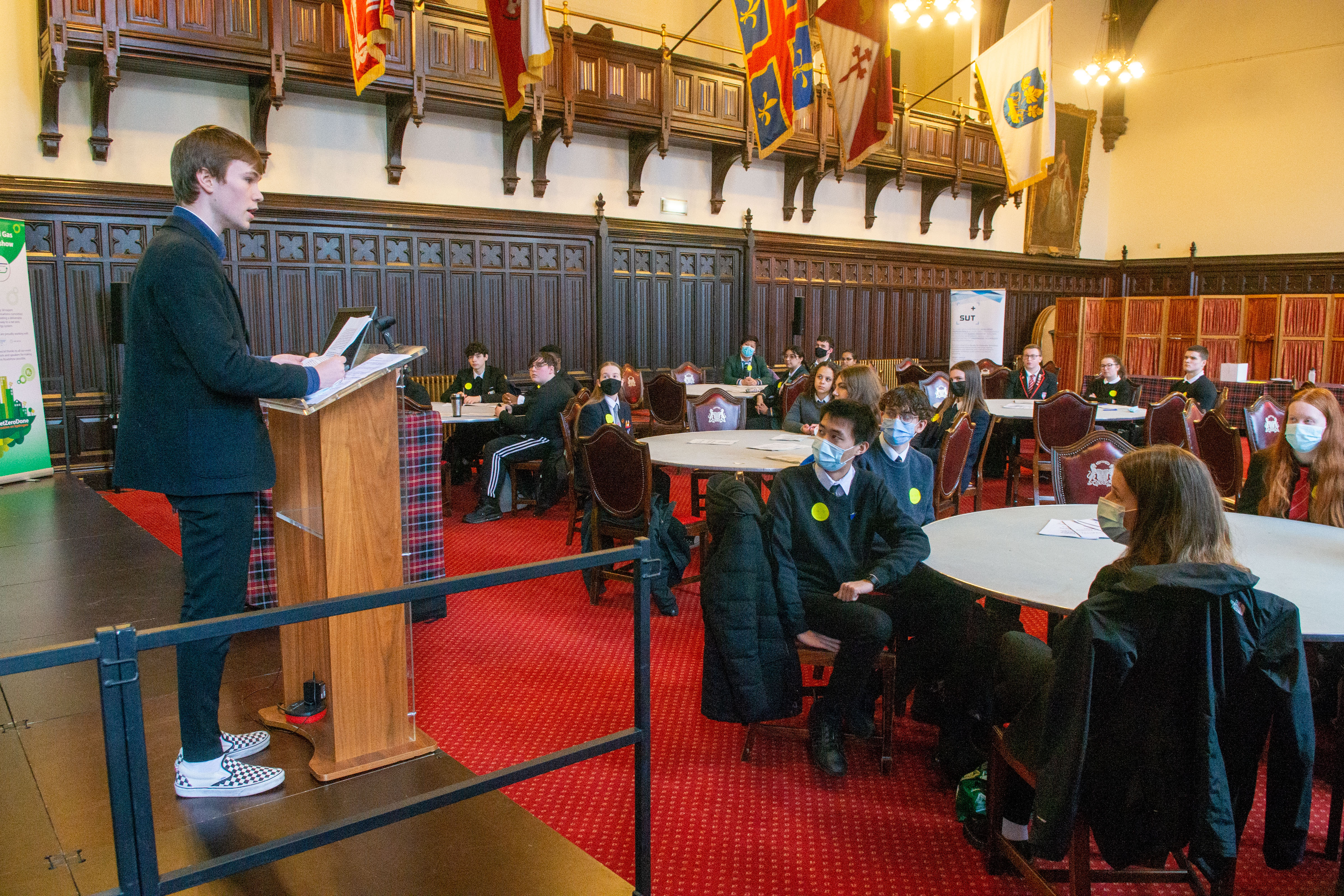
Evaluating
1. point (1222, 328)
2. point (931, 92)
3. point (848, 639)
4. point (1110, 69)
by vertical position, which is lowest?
point (848, 639)

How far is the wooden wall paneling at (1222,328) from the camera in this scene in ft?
46.3

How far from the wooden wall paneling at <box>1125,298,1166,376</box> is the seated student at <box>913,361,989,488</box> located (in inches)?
419

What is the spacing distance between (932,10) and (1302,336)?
309 inches

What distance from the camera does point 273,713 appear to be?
9.17ft

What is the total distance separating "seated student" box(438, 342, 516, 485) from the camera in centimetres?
828

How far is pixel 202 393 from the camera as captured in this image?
213 cm

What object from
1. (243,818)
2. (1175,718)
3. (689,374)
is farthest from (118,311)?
(1175,718)

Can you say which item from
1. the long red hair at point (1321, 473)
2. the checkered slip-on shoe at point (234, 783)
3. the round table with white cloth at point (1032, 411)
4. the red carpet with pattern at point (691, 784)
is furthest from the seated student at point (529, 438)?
the long red hair at point (1321, 473)

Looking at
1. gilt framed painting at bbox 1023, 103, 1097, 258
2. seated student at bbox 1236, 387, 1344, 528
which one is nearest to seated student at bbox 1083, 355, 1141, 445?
seated student at bbox 1236, 387, 1344, 528

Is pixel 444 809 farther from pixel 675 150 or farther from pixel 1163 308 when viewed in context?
pixel 1163 308

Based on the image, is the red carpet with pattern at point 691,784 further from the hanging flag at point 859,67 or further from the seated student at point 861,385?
the hanging flag at point 859,67

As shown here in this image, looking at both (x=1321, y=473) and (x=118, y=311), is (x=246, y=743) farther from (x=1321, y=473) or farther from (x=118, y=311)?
(x=118, y=311)

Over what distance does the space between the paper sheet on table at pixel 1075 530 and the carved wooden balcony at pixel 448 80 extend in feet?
25.2

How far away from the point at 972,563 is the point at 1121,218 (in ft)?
55.0
